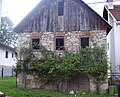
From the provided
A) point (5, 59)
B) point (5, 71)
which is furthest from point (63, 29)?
point (5, 71)

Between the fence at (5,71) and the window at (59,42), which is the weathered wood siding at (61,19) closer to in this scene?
the window at (59,42)

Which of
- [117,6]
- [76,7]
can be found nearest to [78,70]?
[76,7]

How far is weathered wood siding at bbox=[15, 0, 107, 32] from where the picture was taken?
1780 cm

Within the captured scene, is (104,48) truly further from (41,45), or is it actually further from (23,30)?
(23,30)

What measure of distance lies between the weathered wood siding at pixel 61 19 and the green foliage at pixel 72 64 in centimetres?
205

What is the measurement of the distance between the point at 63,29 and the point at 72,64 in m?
3.28

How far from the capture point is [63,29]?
18219 mm

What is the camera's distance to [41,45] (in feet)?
59.7

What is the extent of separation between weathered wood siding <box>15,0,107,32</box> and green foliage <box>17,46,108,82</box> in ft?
6.74

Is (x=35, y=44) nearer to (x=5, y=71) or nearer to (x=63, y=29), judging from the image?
(x=63, y=29)

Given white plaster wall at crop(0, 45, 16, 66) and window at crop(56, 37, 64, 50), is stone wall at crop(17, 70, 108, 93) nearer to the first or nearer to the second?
window at crop(56, 37, 64, 50)

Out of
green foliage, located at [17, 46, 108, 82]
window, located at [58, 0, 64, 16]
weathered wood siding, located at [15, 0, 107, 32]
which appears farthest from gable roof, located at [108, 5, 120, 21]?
green foliage, located at [17, 46, 108, 82]

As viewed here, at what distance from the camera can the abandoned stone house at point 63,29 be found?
57.3 ft

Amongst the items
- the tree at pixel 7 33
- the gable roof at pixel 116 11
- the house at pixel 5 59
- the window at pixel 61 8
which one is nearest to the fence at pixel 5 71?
the house at pixel 5 59
